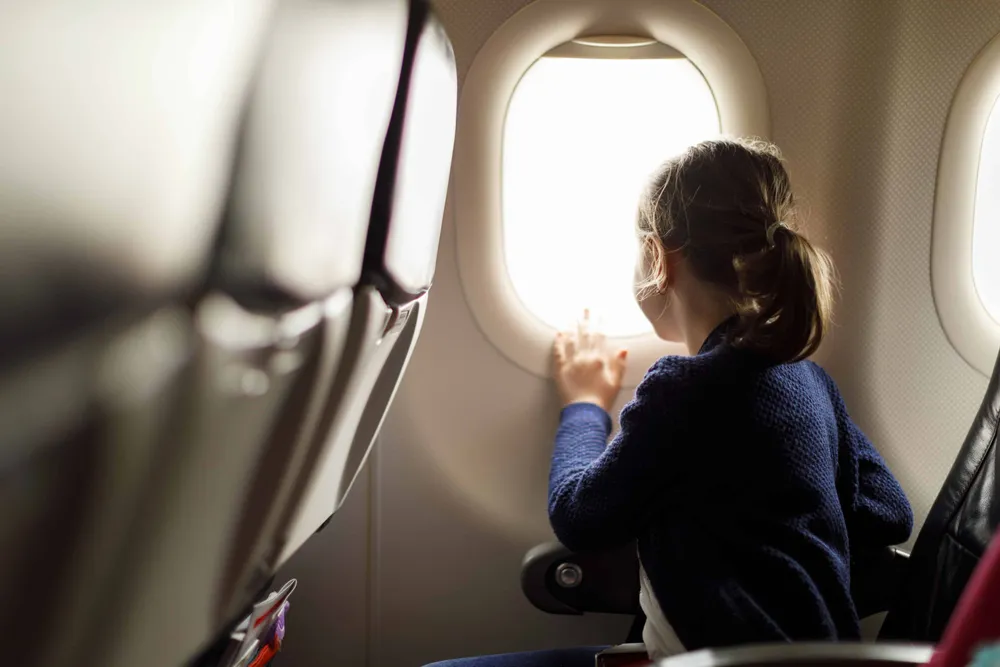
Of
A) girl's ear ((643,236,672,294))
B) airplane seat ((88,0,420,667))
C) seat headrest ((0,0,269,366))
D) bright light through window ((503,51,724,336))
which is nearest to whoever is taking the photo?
seat headrest ((0,0,269,366))

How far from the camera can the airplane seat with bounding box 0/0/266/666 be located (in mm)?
396

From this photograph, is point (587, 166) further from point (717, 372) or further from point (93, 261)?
point (93, 261)

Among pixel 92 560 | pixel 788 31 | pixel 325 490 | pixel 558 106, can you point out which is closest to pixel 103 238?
pixel 92 560

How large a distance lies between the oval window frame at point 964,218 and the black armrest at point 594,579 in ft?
2.10

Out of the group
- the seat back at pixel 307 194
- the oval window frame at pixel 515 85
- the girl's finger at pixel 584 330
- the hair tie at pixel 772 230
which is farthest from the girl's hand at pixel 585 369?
the seat back at pixel 307 194

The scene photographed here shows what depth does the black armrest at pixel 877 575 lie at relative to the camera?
1.28 meters

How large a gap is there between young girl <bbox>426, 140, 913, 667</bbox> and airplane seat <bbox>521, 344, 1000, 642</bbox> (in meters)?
0.08

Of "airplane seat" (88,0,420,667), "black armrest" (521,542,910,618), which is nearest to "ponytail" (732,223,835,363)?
"black armrest" (521,542,910,618)

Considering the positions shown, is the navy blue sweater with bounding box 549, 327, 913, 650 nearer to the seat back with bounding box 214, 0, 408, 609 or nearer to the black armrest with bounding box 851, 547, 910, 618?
the black armrest with bounding box 851, 547, 910, 618

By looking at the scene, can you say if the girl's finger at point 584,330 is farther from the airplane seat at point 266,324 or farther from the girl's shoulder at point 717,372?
the airplane seat at point 266,324

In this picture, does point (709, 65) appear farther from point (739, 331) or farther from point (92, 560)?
point (92, 560)

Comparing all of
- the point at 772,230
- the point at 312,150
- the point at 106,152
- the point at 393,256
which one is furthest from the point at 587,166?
the point at 106,152

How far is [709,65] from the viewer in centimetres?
132

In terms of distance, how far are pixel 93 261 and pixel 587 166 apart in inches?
43.3
